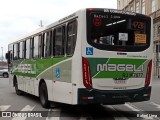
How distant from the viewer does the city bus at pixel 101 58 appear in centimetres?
1054

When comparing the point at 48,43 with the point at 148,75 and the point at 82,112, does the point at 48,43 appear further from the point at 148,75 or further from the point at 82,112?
the point at 148,75

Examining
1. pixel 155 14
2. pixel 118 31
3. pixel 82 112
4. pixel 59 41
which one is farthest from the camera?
pixel 155 14

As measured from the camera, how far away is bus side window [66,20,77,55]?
35.8 feet

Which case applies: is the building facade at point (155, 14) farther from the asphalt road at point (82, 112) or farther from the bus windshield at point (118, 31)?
the bus windshield at point (118, 31)

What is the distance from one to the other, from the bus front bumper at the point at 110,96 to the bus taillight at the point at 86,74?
6.5 inches

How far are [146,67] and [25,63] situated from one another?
22.8 feet

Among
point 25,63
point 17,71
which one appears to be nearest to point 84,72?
point 25,63

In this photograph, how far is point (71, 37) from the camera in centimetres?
1116

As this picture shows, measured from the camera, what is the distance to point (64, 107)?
13781mm

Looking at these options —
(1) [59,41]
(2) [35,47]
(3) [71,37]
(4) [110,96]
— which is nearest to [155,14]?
(2) [35,47]

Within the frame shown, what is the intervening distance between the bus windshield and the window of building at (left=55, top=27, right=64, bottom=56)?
1.52m

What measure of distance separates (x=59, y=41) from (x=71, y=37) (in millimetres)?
1112

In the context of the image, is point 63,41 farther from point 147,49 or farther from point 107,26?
point 147,49

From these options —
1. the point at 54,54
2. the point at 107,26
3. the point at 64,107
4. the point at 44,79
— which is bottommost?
the point at 64,107
